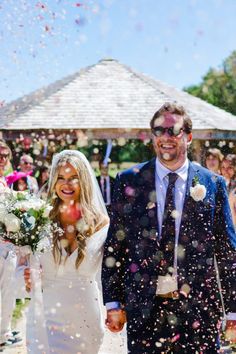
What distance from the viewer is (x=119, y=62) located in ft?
80.6

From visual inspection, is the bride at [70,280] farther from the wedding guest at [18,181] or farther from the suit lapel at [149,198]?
the wedding guest at [18,181]

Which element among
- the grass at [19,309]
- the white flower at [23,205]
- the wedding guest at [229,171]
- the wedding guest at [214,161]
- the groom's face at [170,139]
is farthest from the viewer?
the wedding guest at [214,161]

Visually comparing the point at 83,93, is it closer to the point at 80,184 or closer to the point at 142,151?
the point at 142,151

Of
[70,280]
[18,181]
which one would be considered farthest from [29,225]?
[18,181]

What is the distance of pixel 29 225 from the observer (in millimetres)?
4590

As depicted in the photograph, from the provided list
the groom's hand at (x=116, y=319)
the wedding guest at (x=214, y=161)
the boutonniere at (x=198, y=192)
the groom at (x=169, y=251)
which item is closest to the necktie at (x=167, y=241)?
the groom at (x=169, y=251)

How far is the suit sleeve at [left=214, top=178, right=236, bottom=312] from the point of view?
12.3ft

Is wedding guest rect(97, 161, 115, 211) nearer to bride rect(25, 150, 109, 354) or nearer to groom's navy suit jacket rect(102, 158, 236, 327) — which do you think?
bride rect(25, 150, 109, 354)

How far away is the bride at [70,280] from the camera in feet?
14.6

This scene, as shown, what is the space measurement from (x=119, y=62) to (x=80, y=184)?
67.6 ft

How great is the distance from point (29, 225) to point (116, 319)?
1159 millimetres

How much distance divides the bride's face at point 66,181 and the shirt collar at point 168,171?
2.77 ft

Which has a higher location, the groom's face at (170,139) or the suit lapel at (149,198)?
the groom's face at (170,139)

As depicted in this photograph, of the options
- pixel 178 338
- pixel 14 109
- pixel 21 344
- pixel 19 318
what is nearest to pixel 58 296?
pixel 178 338
